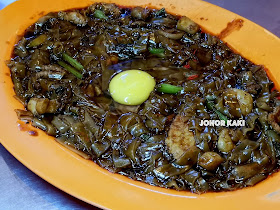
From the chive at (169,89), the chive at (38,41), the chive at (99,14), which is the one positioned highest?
the chive at (99,14)

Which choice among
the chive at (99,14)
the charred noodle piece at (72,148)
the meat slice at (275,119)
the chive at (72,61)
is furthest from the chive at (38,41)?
the meat slice at (275,119)

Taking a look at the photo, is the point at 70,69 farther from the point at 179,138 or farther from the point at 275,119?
the point at 275,119

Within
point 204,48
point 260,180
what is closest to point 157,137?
point 260,180

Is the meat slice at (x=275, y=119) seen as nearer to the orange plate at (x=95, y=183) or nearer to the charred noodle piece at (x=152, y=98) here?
the charred noodle piece at (x=152, y=98)

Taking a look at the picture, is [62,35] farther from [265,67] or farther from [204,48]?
[265,67]

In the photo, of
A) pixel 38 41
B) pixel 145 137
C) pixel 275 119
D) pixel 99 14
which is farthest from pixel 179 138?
pixel 99 14

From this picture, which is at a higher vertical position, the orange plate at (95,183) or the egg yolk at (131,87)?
the egg yolk at (131,87)
